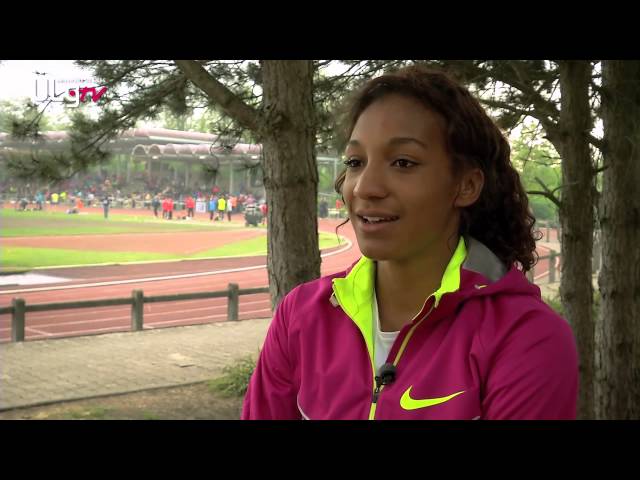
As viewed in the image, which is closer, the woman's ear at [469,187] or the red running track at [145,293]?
the woman's ear at [469,187]

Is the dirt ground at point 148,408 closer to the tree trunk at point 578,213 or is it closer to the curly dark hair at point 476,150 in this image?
the tree trunk at point 578,213

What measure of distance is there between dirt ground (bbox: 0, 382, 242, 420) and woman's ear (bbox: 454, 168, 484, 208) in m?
6.65

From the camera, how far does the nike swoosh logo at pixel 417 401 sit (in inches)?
51.1

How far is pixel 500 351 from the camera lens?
1308 mm

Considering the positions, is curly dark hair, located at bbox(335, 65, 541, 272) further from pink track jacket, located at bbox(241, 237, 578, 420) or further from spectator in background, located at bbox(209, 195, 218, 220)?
spectator in background, located at bbox(209, 195, 218, 220)

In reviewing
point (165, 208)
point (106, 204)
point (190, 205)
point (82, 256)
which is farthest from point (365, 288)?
point (106, 204)

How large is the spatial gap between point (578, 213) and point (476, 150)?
4.27 meters

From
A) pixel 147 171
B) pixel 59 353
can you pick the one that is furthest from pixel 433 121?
pixel 147 171

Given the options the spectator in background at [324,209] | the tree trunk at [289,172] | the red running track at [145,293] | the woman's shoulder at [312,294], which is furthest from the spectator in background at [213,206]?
the woman's shoulder at [312,294]

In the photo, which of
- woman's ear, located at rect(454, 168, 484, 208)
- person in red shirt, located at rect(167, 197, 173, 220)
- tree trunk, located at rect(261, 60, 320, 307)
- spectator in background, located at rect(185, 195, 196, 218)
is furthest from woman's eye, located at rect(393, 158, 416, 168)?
spectator in background, located at rect(185, 195, 196, 218)

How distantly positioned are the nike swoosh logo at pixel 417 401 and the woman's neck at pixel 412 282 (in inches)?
9.1

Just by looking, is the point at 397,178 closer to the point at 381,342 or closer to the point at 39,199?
the point at 381,342

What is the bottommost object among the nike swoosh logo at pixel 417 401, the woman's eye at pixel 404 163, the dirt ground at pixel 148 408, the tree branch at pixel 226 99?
the dirt ground at pixel 148 408

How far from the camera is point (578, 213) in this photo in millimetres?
5492
